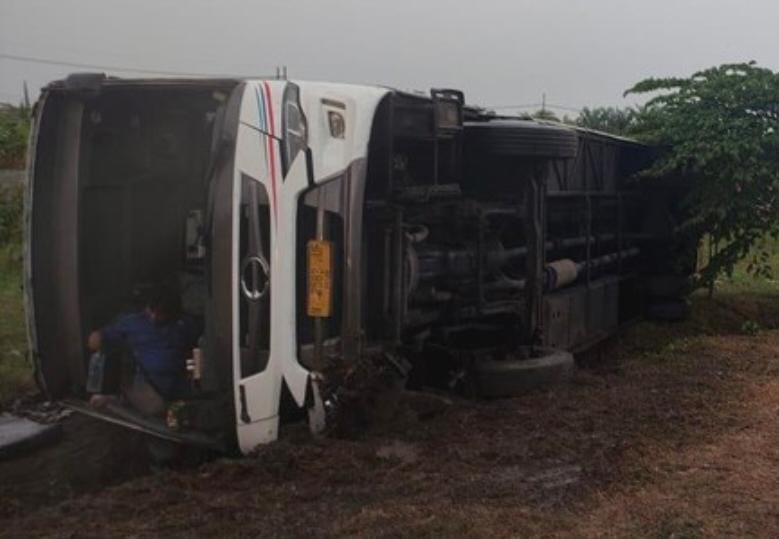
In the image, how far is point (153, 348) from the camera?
17.9ft

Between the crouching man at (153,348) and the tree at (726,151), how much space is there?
7.12 metres

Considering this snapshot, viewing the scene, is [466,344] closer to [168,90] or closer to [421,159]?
[421,159]

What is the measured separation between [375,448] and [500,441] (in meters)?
0.71

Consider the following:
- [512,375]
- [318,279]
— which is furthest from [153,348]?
[512,375]

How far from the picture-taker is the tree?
10992 millimetres

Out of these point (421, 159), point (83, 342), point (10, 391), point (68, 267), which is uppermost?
point (421, 159)

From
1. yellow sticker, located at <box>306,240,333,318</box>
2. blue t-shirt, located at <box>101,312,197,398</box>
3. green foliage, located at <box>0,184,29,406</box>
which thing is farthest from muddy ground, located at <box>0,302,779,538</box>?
green foliage, located at <box>0,184,29,406</box>

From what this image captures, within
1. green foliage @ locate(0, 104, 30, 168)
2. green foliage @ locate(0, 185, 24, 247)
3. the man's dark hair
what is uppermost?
green foliage @ locate(0, 104, 30, 168)

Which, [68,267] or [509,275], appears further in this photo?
[509,275]

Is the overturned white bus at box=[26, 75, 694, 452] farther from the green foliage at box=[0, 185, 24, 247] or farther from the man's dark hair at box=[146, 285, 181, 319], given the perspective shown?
the green foliage at box=[0, 185, 24, 247]

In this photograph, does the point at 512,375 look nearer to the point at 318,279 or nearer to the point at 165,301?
the point at 318,279

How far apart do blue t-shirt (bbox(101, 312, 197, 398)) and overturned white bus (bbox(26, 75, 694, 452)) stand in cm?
15

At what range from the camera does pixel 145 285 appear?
5688 mm

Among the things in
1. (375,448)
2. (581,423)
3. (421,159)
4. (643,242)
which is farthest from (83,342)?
(643,242)
